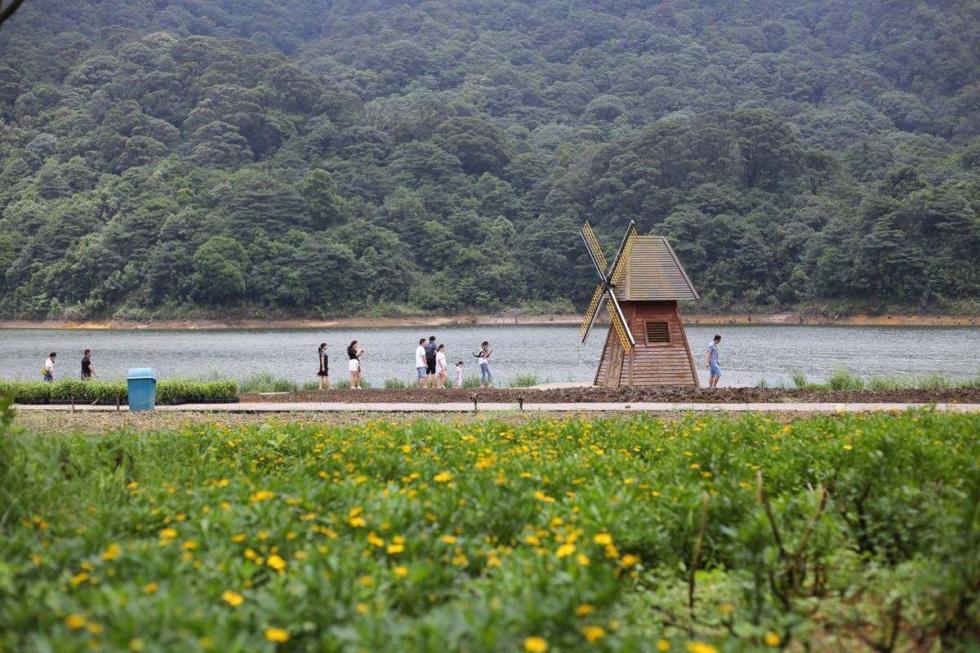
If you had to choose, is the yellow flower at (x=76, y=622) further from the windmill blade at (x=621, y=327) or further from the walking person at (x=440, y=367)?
the walking person at (x=440, y=367)

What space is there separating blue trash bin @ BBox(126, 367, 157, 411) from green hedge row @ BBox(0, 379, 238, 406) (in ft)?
6.84

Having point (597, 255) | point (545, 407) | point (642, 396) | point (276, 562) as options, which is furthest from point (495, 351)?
point (276, 562)

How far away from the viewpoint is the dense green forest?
267 feet

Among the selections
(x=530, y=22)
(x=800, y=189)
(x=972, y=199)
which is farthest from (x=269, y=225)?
(x=530, y=22)

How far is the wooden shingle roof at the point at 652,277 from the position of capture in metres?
27.2

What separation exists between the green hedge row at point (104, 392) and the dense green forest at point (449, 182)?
58.9 metres

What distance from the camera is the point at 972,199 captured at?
74.6 meters

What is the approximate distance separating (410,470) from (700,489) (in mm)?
2432

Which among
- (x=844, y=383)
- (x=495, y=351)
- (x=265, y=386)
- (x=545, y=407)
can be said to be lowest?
(x=545, y=407)

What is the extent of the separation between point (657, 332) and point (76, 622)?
23806 mm

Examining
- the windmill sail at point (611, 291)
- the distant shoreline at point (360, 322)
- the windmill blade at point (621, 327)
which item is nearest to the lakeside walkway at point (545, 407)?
the windmill blade at point (621, 327)

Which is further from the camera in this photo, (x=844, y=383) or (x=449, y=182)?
(x=449, y=182)

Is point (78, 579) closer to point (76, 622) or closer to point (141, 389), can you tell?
point (76, 622)

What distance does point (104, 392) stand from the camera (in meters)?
22.0
